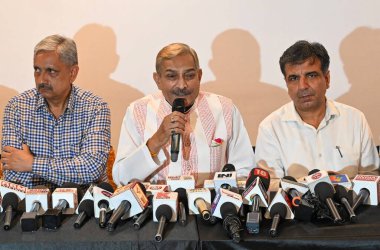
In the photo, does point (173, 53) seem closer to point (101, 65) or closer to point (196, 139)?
point (196, 139)

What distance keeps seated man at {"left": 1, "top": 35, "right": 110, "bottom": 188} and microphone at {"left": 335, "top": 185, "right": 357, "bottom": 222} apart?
1.32 m

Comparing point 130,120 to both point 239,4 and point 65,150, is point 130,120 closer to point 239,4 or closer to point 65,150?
point 65,150

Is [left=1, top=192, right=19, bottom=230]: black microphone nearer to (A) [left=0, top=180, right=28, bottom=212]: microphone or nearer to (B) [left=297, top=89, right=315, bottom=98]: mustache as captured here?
(A) [left=0, top=180, right=28, bottom=212]: microphone

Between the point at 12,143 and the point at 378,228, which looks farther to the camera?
the point at 12,143

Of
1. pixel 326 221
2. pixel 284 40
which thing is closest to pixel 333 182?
pixel 326 221

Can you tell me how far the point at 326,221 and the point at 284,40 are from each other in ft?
7.67

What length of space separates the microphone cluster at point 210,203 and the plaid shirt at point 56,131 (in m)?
0.69

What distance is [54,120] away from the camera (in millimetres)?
3092

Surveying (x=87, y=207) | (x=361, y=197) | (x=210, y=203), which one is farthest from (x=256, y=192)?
(x=87, y=207)

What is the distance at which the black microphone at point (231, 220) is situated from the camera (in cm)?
186

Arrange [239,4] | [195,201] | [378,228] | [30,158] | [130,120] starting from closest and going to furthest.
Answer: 1. [378,228]
2. [195,201]
3. [30,158]
4. [130,120]
5. [239,4]

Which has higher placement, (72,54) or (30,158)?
(72,54)

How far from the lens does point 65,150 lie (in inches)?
120

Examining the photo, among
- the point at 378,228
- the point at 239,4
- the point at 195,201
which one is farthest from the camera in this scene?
the point at 239,4
